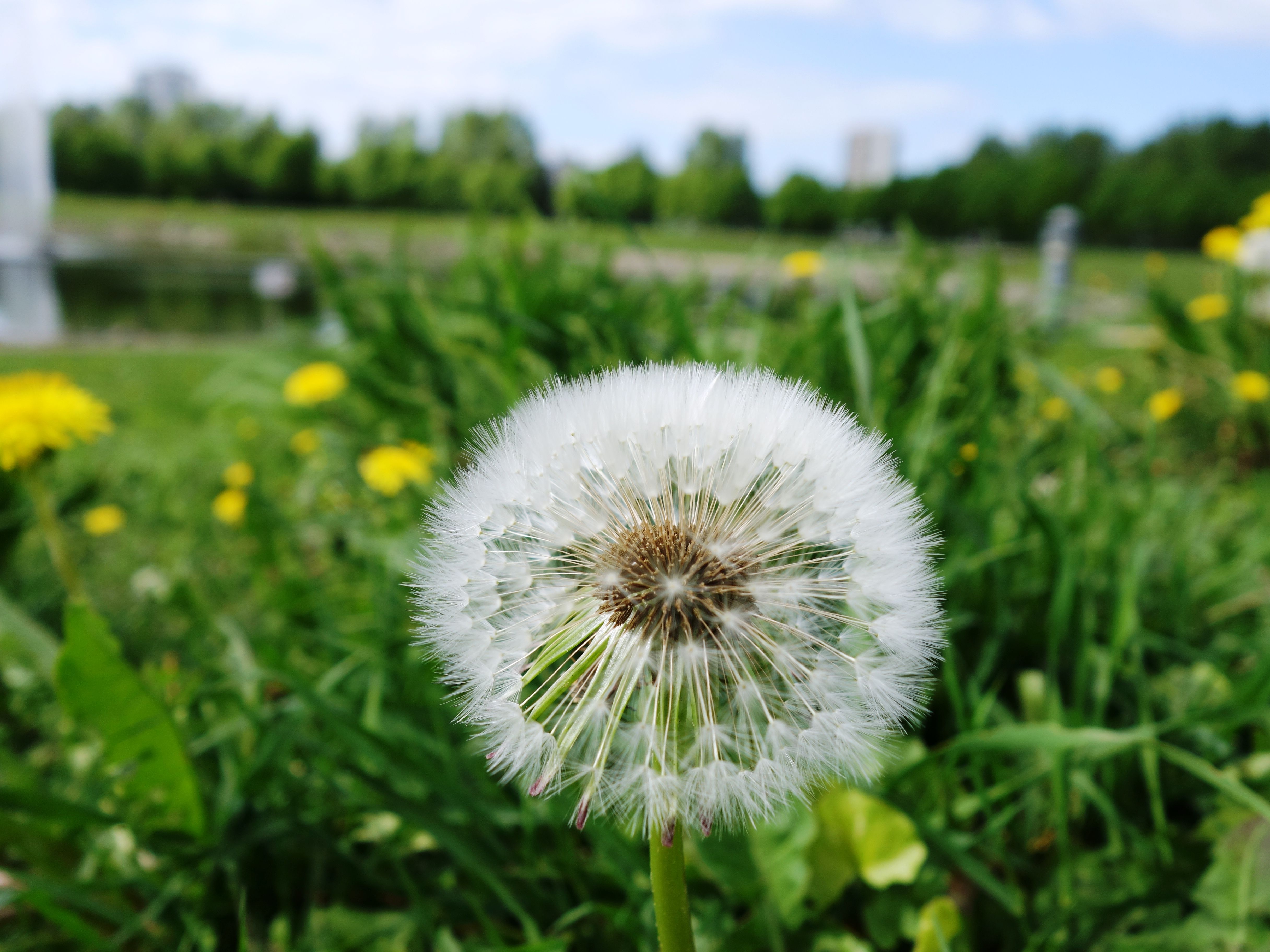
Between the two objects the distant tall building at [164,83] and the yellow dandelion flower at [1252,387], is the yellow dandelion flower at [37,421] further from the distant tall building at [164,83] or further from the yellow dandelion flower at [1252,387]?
the distant tall building at [164,83]

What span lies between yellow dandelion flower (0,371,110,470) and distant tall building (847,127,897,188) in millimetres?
46441

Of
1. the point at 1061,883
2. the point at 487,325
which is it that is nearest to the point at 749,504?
the point at 1061,883

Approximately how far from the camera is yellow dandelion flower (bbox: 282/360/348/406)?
9.86 ft

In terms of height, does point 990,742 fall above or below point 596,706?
below

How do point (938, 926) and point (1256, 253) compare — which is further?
point (1256, 253)

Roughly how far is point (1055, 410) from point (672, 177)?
220 feet

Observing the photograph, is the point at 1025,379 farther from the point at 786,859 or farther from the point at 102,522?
the point at 102,522

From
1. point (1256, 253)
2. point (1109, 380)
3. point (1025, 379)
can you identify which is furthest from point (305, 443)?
point (1256, 253)

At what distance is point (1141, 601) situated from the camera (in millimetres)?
1879

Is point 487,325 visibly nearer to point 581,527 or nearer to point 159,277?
point 581,527

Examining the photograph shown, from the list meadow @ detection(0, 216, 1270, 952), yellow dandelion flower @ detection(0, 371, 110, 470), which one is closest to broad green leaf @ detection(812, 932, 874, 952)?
meadow @ detection(0, 216, 1270, 952)

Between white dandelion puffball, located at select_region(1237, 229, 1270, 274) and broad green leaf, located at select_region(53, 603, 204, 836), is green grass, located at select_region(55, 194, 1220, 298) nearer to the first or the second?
white dandelion puffball, located at select_region(1237, 229, 1270, 274)

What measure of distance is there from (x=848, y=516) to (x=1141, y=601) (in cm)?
141

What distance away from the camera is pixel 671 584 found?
30.0 inches
